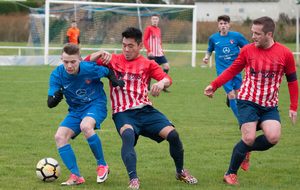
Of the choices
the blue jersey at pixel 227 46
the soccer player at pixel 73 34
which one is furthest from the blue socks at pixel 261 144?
the soccer player at pixel 73 34

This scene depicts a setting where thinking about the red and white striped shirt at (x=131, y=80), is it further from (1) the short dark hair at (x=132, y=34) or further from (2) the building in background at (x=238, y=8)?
(2) the building in background at (x=238, y=8)

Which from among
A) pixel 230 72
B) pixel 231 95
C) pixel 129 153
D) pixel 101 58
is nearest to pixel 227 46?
pixel 231 95

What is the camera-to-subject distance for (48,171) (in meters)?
5.20

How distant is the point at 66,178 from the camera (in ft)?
17.8

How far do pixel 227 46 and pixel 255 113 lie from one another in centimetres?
422

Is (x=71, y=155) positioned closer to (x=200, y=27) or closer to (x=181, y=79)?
(x=181, y=79)

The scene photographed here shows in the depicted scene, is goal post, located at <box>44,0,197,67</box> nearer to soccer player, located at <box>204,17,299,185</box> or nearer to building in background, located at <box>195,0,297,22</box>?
soccer player, located at <box>204,17,299,185</box>

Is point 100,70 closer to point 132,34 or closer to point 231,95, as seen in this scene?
point 132,34

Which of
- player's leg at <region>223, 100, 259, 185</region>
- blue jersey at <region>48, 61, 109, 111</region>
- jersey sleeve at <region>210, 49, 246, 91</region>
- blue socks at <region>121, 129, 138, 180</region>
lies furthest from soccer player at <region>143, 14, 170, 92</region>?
blue socks at <region>121, 129, 138, 180</region>

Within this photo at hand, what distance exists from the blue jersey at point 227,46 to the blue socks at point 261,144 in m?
4.17

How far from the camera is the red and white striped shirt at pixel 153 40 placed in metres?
15.0

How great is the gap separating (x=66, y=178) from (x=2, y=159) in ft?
4.14

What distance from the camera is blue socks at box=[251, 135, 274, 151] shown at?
5184 millimetres

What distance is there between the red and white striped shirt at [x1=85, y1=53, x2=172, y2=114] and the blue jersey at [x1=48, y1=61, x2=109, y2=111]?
0.19 meters
